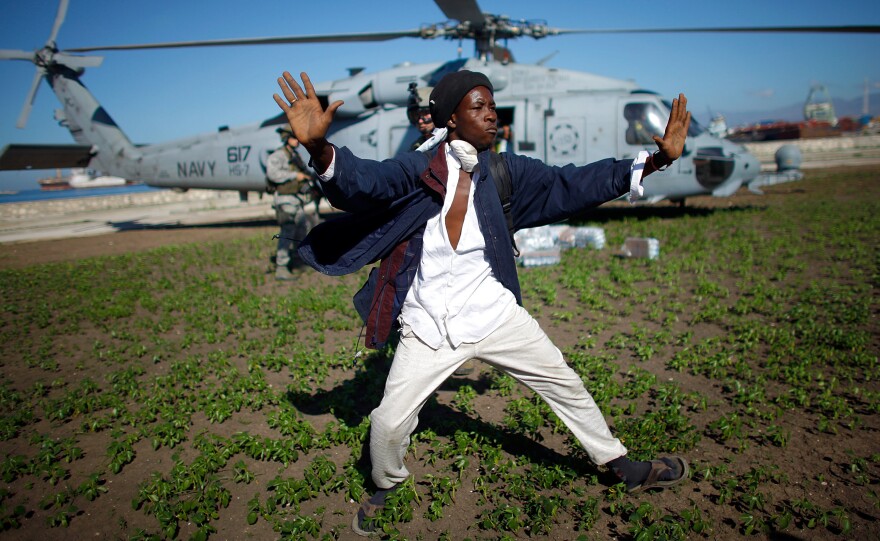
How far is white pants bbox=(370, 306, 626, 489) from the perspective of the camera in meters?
2.63

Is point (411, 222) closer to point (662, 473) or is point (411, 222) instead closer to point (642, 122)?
point (662, 473)

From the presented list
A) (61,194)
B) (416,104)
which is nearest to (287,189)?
(416,104)

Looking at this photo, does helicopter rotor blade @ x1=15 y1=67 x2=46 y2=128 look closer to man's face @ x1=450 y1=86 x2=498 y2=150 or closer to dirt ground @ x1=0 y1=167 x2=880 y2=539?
dirt ground @ x1=0 y1=167 x2=880 y2=539

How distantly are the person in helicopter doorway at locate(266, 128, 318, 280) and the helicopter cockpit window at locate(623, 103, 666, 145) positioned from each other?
646 centimetres

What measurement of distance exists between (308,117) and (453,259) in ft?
3.23

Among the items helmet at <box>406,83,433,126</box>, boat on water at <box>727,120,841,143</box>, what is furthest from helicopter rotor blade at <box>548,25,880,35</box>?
boat on water at <box>727,120,841,143</box>

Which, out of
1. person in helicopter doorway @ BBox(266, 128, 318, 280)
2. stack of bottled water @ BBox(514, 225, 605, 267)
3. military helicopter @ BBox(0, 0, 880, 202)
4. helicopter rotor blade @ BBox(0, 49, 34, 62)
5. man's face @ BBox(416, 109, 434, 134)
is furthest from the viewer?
helicopter rotor blade @ BBox(0, 49, 34, 62)

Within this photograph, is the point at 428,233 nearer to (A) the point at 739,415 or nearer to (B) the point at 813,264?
(A) the point at 739,415

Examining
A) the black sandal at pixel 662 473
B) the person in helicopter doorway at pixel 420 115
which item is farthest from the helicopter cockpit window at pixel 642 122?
the black sandal at pixel 662 473

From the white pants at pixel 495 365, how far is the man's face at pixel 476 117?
0.94m

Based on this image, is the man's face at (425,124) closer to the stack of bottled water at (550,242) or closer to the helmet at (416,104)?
the helmet at (416,104)

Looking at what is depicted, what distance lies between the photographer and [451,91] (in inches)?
103

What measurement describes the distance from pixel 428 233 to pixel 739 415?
2.73 metres

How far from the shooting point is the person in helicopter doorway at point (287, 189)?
8.08m
